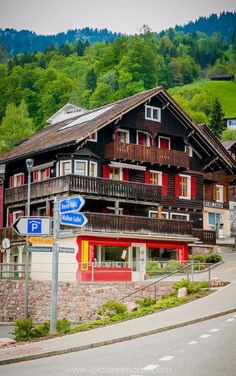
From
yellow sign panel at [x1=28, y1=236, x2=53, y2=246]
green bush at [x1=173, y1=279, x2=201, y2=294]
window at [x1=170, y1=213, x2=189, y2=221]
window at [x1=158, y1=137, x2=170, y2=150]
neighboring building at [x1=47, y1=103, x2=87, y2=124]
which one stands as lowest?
green bush at [x1=173, y1=279, x2=201, y2=294]

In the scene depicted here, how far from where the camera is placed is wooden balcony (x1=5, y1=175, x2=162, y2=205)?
141 ft

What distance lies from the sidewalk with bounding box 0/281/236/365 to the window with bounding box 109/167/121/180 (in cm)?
2127

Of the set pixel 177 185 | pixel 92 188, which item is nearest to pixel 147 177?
pixel 177 185

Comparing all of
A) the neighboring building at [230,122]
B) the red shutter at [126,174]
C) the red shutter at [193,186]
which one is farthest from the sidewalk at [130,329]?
the neighboring building at [230,122]

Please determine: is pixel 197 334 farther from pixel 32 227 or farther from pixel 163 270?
pixel 163 270

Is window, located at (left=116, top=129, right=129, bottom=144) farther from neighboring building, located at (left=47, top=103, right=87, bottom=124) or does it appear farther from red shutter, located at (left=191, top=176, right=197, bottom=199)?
neighboring building, located at (left=47, top=103, right=87, bottom=124)

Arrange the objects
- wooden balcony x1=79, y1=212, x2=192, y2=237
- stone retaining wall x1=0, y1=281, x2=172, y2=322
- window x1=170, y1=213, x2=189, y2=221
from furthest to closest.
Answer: window x1=170, y1=213, x2=189, y2=221, wooden balcony x1=79, y1=212, x2=192, y2=237, stone retaining wall x1=0, y1=281, x2=172, y2=322

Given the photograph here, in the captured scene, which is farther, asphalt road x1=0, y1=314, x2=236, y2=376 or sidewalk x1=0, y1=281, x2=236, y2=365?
sidewalk x1=0, y1=281, x2=236, y2=365

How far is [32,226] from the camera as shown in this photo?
20.3 metres

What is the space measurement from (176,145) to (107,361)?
38.1 metres

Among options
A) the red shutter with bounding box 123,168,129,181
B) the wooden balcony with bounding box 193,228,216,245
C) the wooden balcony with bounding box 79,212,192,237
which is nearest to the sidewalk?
the wooden balcony with bounding box 79,212,192,237

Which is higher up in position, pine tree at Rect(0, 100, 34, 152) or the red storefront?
pine tree at Rect(0, 100, 34, 152)

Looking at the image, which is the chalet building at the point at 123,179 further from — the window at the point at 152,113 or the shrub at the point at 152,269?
the shrub at the point at 152,269

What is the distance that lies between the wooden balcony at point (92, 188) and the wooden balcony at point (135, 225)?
7.49 ft
